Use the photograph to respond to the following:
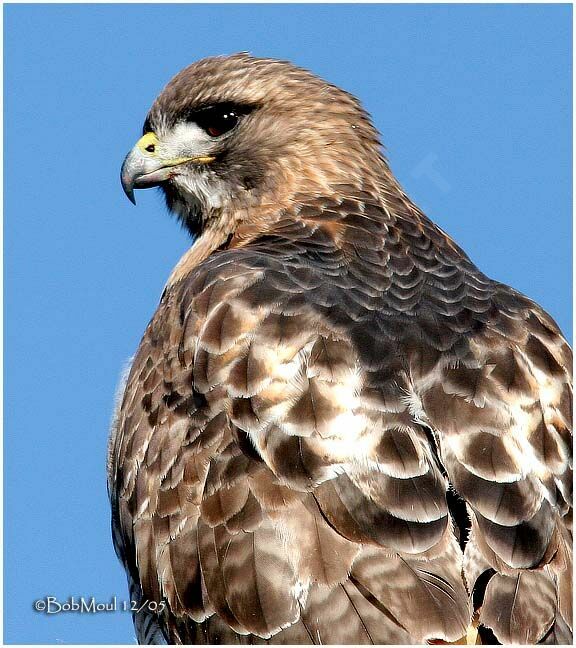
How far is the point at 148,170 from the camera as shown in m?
7.89

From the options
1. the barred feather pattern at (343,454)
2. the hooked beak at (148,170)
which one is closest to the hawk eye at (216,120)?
the hooked beak at (148,170)

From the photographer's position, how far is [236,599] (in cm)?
546

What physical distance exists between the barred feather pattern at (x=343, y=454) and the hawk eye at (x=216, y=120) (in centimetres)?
129

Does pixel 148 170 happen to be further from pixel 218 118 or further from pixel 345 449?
pixel 345 449

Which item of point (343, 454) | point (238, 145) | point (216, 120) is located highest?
point (216, 120)

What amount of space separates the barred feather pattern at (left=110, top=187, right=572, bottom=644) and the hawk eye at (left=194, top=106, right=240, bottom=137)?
1.29 metres

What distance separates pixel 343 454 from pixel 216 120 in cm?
316

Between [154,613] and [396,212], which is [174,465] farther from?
[396,212]

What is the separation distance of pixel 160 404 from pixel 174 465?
0.41 m

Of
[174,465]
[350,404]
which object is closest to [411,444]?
[350,404]

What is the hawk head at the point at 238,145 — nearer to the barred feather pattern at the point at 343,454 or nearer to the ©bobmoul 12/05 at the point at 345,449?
the ©bobmoul 12/05 at the point at 345,449

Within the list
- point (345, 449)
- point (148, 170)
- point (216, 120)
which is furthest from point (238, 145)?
point (345, 449)

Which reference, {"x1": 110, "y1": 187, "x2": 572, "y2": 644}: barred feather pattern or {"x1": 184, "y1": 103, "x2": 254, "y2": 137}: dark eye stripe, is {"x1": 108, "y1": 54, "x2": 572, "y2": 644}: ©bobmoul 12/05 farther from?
{"x1": 184, "y1": 103, "x2": 254, "y2": 137}: dark eye stripe

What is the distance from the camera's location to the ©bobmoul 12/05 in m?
5.20
